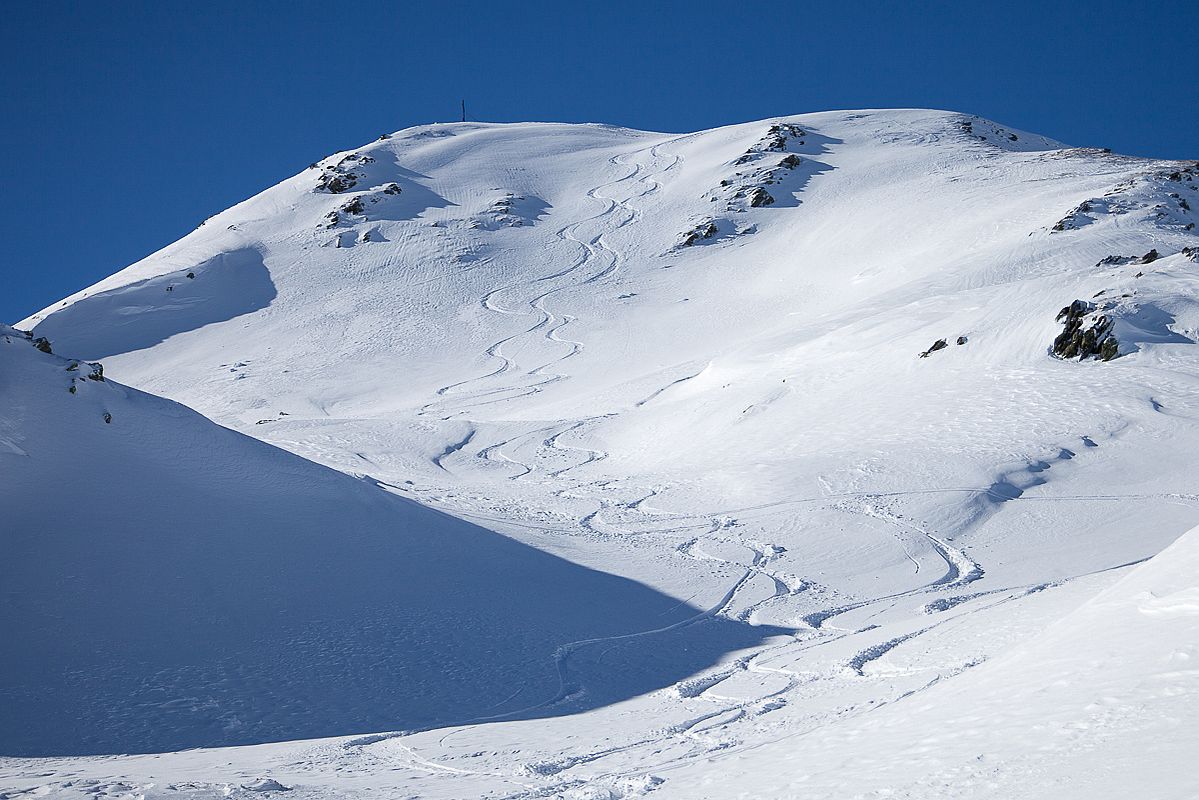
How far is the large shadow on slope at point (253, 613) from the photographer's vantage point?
7.84 metres

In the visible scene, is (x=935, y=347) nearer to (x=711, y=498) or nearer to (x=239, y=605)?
(x=711, y=498)

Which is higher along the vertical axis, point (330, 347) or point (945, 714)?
point (330, 347)

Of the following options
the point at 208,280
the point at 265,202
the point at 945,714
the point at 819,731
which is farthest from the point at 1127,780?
the point at 265,202

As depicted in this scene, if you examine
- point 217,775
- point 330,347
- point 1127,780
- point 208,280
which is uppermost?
point 208,280

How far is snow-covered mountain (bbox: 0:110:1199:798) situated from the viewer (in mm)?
6355

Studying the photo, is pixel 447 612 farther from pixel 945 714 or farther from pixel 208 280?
pixel 208 280

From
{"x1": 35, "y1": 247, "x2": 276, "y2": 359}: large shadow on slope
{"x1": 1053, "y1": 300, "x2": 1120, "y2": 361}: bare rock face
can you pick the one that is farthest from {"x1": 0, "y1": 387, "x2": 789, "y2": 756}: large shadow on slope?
{"x1": 35, "y1": 247, "x2": 276, "y2": 359}: large shadow on slope

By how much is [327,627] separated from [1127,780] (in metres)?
7.78

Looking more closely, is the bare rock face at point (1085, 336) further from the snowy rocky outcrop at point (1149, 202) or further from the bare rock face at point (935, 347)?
the snowy rocky outcrop at point (1149, 202)

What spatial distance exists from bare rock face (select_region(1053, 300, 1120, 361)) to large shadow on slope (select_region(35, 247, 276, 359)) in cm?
3709

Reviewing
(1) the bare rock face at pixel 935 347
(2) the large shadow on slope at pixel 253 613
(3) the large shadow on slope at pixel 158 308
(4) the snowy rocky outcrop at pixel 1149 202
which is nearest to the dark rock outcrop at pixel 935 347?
(1) the bare rock face at pixel 935 347

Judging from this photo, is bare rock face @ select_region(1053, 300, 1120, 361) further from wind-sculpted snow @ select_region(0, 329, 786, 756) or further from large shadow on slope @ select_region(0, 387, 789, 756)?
wind-sculpted snow @ select_region(0, 329, 786, 756)

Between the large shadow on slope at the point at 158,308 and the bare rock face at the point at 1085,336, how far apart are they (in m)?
37.1

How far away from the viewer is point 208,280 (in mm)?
46875
